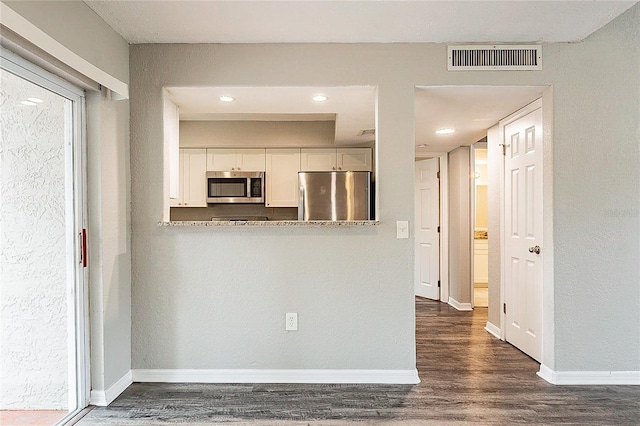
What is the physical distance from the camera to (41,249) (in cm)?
220

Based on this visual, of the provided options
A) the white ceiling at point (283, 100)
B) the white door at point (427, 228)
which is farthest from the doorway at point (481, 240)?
the white ceiling at point (283, 100)

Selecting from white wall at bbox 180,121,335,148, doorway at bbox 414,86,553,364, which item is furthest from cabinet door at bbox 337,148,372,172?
doorway at bbox 414,86,553,364

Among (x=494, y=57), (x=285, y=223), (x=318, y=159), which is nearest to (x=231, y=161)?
(x=318, y=159)

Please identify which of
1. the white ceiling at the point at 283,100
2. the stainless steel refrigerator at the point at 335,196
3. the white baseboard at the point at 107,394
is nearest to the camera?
the white baseboard at the point at 107,394

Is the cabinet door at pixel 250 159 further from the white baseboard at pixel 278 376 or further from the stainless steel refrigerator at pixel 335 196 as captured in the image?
the white baseboard at pixel 278 376

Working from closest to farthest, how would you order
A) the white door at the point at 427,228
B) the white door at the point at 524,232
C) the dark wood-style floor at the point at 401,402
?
1. the dark wood-style floor at the point at 401,402
2. the white door at the point at 524,232
3. the white door at the point at 427,228

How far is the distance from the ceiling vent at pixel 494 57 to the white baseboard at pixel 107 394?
294 centimetres

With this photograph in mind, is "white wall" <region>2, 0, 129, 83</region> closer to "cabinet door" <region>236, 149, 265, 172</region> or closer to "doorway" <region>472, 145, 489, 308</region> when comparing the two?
"cabinet door" <region>236, 149, 265, 172</region>

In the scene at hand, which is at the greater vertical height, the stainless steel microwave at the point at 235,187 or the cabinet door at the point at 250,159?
the cabinet door at the point at 250,159

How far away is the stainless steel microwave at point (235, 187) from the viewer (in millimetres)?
4855

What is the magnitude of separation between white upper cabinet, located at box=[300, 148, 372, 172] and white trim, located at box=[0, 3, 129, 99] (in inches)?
102

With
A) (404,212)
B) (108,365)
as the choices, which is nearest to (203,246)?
(108,365)

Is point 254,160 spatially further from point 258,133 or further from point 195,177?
point 195,177

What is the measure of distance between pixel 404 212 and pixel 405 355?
3.13 feet
